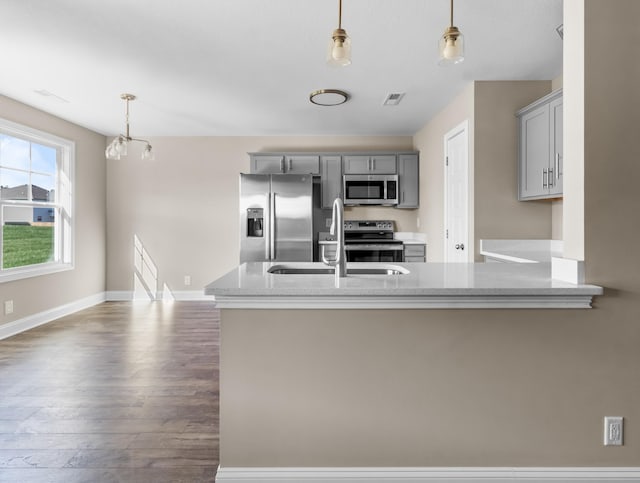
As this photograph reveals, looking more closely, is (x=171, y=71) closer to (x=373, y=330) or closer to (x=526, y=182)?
(x=373, y=330)

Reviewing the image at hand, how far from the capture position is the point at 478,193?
137 inches

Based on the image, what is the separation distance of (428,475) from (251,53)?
2869mm

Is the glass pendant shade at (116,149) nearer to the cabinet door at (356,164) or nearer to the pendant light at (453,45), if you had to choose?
the cabinet door at (356,164)

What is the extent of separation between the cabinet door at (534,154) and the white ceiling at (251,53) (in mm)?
415

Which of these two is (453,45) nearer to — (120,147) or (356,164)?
(120,147)

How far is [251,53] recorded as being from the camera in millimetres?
2973

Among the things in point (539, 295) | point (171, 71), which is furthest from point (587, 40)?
point (171, 71)

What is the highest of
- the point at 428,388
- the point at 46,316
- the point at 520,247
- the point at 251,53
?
the point at 251,53

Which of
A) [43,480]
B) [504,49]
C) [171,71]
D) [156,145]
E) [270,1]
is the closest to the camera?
[43,480]

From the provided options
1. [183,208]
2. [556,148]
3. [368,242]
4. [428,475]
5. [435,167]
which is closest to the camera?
[428,475]

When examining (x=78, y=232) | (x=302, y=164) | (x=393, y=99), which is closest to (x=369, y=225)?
(x=302, y=164)

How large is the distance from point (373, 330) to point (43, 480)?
1568mm

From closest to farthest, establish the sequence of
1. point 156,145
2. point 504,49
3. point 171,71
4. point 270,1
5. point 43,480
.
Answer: point 43,480 < point 270,1 < point 504,49 < point 171,71 < point 156,145

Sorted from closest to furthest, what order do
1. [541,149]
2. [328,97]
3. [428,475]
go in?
[428,475]
[541,149]
[328,97]
